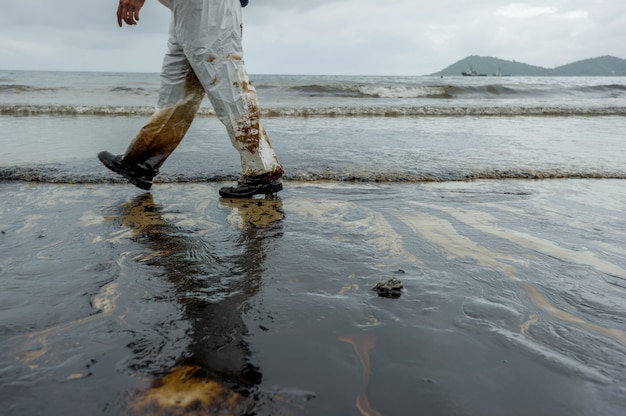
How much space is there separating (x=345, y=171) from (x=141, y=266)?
98.3 inches

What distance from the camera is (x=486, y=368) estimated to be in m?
1.21

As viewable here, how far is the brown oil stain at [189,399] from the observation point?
103 cm

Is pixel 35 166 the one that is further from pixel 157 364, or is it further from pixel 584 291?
pixel 584 291

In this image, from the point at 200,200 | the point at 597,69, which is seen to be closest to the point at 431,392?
the point at 200,200

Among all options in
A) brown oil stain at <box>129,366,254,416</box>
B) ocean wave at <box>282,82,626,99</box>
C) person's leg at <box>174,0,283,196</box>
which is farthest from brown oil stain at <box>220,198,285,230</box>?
ocean wave at <box>282,82,626,99</box>

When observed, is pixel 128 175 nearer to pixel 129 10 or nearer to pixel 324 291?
pixel 129 10

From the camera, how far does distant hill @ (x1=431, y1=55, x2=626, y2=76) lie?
136 m

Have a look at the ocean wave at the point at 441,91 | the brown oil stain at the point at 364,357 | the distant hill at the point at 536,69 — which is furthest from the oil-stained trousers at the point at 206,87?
the distant hill at the point at 536,69

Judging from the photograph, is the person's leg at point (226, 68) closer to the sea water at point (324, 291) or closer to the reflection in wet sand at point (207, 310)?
the sea water at point (324, 291)

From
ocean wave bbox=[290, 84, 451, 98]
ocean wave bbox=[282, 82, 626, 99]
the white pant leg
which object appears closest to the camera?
the white pant leg

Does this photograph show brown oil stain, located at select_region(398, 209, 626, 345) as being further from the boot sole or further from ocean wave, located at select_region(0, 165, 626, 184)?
the boot sole

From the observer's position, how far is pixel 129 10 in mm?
2842

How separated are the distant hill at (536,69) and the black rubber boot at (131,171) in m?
144

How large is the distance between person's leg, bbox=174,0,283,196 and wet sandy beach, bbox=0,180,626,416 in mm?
506
